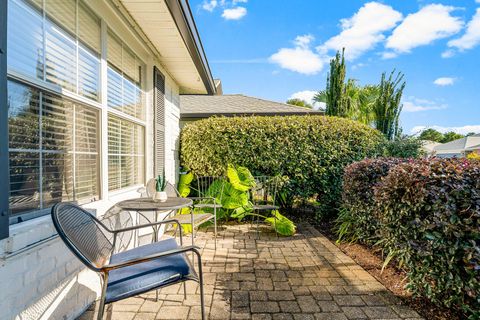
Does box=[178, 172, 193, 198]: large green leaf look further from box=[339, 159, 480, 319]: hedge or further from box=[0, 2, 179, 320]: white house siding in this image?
box=[339, 159, 480, 319]: hedge

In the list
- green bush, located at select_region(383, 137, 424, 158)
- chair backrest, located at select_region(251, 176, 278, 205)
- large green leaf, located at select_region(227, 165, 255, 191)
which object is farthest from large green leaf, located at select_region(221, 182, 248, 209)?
green bush, located at select_region(383, 137, 424, 158)

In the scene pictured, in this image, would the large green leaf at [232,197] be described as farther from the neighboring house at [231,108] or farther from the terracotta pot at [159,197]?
the neighboring house at [231,108]

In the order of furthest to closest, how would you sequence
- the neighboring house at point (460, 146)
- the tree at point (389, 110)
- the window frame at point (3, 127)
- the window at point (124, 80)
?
1. the neighboring house at point (460, 146)
2. the tree at point (389, 110)
3. the window at point (124, 80)
4. the window frame at point (3, 127)

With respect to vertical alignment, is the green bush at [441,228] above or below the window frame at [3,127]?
below

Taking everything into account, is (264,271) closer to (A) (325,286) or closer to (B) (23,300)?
(A) (325,286)

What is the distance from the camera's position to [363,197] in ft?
11.3

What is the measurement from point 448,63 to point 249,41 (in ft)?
47.5

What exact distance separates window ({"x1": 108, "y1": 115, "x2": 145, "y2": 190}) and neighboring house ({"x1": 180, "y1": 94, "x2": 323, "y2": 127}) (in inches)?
156

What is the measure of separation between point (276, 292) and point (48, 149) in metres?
2.12

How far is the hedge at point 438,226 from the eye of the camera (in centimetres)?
175

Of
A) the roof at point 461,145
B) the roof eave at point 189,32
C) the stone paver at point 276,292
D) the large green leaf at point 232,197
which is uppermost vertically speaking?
the roof eave at point 189,32

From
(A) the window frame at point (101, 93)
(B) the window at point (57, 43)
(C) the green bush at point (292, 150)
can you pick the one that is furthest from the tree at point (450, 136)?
(B) the window at point (57, 43)

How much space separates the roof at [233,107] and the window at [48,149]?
5283 mm

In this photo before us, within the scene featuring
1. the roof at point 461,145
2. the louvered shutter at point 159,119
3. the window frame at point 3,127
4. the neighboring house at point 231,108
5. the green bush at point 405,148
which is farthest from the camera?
the roof at point 461,145
